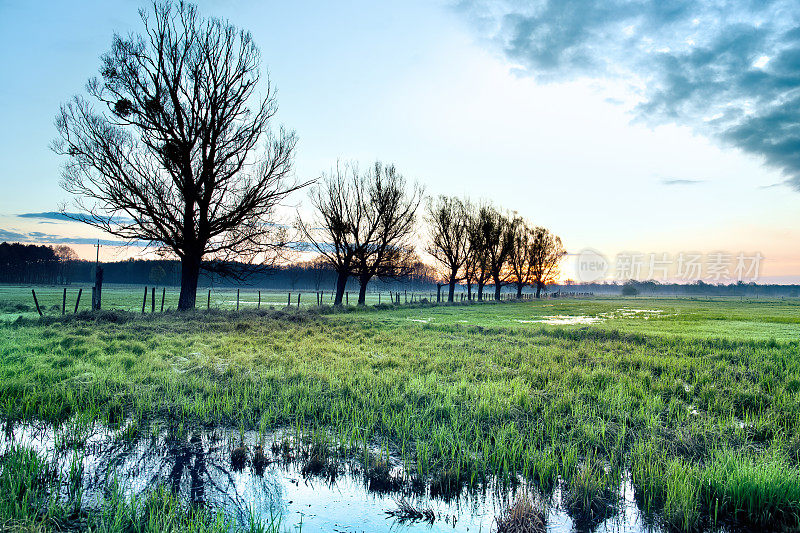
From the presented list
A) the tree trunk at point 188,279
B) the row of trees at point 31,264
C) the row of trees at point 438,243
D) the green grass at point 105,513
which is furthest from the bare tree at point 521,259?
the row of trees at point 31,264

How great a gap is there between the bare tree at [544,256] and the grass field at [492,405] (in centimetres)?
6779

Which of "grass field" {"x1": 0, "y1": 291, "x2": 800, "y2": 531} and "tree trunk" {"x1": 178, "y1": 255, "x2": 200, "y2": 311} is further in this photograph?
"tree trunk" {"x1": 178, "y1": 255, "x2": 200, "y2": 311}

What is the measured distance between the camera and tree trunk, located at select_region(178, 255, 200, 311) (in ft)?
72.7

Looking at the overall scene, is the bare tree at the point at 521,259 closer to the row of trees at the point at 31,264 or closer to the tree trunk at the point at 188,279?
the tree trunk at the point at 188,279

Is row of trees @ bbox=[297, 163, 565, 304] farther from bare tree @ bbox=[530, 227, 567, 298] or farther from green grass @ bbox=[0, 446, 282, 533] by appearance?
green grass @ bbox=[0, 446, 282, 533]

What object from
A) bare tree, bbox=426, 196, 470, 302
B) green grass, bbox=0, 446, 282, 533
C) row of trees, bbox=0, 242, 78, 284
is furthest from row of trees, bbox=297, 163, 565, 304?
row of trees, bbox=0, 242, 78, 284

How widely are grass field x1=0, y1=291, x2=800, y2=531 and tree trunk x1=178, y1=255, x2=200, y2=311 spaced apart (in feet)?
29.6

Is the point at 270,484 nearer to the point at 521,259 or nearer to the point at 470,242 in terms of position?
the point at 470,242

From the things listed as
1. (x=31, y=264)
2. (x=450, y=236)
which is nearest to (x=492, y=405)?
(x=450, y=236)

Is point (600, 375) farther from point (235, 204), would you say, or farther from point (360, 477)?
point (235, 204)

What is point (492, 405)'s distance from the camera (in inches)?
262

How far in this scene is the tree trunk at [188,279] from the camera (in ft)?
72.7

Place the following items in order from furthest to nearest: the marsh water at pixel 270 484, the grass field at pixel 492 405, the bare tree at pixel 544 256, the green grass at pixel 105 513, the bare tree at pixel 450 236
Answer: the bare tree at pixel 544 256 < the bare tree at pixel 450 236 < the grass field at pixel 492 405 < the marsh water at pixel 270 484 < the green grass at pixel 105 513

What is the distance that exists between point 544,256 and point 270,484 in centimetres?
8641
